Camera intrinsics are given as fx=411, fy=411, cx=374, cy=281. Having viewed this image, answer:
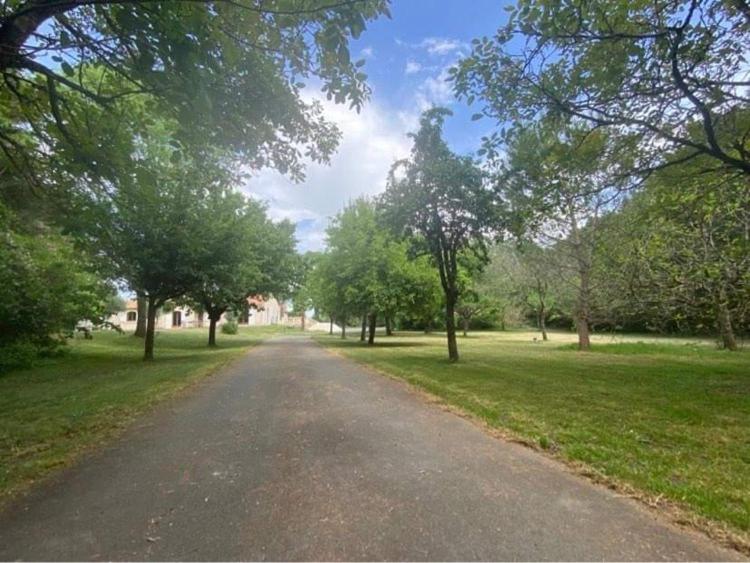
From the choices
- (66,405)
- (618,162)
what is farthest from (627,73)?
(66,405)

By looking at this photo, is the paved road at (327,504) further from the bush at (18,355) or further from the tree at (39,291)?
the bush at (18,355)

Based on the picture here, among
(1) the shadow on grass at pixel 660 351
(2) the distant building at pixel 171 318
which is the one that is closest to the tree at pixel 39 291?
(1) the shadow on grass at pixel 660 351

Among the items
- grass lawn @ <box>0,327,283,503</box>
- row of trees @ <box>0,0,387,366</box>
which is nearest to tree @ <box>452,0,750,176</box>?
row of trees @ <box>0,0,387,366</box>

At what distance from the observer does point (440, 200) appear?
12781mm

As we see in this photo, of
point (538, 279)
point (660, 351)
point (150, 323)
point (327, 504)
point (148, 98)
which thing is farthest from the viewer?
point (538, 279)

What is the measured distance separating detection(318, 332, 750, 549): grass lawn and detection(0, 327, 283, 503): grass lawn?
511 centimetres

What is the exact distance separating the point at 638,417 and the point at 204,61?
7.08 meters

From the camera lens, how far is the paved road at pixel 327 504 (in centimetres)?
261

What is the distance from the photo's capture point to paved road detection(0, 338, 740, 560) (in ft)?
8.55

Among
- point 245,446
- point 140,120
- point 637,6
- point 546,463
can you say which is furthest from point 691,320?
point 140,120

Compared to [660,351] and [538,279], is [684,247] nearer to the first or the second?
[660,351]

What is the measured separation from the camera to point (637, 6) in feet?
18.7

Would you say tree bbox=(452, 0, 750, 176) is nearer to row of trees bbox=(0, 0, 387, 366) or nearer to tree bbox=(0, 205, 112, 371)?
row of trees bbox=(0, 0, 387, 366)

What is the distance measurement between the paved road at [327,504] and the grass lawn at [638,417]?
1.62 feet
